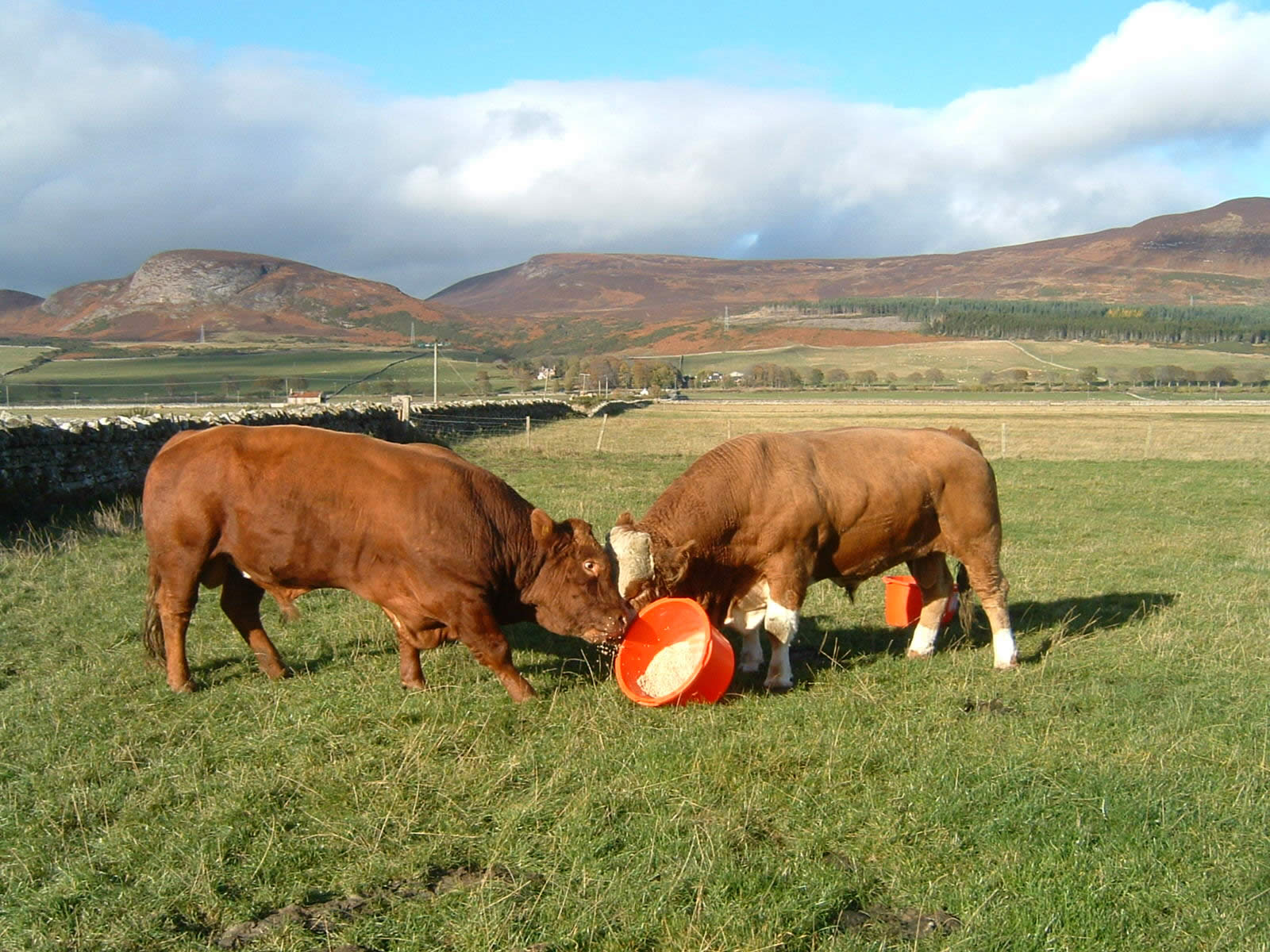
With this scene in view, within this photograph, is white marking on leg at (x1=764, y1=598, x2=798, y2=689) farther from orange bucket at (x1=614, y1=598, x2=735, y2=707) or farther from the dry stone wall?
the dry stone wall

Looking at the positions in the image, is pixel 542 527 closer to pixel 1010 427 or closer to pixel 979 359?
pixel 1010 427

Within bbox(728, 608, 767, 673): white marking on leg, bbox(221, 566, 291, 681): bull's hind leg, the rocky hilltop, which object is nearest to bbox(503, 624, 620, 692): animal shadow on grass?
bbox(728, 608, 767, 673): white marking on leg

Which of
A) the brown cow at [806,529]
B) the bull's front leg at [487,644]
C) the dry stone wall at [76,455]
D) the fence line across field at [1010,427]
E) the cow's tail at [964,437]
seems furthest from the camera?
the fence line across field at [1010,427]

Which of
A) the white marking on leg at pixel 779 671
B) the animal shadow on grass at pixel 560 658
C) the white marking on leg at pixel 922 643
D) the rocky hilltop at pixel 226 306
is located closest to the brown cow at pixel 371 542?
the animal shadow on grass at pixel 560 658

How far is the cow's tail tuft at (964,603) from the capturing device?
29.4 ft

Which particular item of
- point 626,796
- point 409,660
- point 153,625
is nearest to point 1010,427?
point 409,660

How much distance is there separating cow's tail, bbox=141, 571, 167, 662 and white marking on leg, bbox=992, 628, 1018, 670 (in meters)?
5.98

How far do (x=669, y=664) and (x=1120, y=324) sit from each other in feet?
526

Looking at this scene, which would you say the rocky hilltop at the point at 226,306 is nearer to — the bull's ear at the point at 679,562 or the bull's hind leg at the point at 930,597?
the bull's hind leg at the point at 930,597

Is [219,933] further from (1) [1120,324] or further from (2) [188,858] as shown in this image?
(1) [1120,324]

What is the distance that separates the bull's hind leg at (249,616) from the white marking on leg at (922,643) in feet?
15.2

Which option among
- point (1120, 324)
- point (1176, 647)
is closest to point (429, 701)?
point (1176, 647)

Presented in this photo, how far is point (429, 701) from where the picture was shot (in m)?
6.55

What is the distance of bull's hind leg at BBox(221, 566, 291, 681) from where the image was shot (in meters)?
7.22
